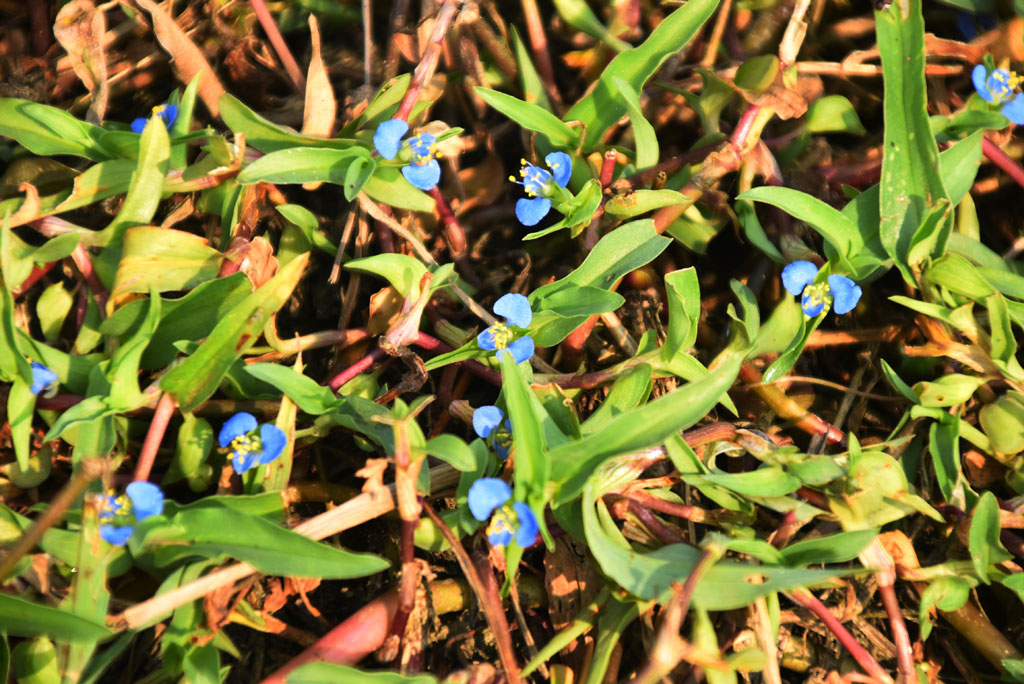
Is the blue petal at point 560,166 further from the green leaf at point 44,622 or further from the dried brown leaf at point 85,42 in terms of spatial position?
the green leaf at point 44,622

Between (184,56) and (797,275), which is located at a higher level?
(184,56)

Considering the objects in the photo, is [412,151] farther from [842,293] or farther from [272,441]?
[842,293]

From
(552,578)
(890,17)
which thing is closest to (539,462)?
(552,578)

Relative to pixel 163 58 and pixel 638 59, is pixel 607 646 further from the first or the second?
pixel 163 58

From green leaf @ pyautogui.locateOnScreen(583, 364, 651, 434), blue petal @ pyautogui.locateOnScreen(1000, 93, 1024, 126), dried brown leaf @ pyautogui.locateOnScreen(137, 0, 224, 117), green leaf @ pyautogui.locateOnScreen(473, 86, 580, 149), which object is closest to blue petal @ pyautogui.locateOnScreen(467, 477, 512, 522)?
green leaf @ pyautogui.locateOnScreen(583, 364, 651, 434)

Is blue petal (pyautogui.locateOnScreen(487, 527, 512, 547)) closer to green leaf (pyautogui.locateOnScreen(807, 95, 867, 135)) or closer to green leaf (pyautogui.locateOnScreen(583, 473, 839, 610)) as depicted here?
green leaf (pyautogui.locateOnScreen(583, 473, 839, 610))

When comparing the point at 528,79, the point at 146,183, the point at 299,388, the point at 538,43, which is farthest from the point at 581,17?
the point at 299,388
